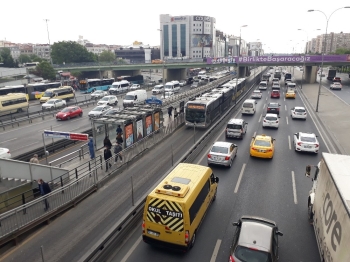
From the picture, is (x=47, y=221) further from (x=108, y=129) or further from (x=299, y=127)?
(x=299, y=127)

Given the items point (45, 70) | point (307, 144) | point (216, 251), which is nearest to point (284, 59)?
point (307, 144)

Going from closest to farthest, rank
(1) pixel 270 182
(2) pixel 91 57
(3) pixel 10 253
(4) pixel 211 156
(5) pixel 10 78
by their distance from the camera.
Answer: (3) pixel 10 253
(1) pixel 270 182
(4) pixel 211 156
(5) pixel 10 78
(2) pixel 91 57

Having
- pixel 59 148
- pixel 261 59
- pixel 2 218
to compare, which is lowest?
pixel 59 148

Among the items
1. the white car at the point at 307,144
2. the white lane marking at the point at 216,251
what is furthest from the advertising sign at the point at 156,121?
the white lane marking at the point at 216,251

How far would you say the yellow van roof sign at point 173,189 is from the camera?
30.4 ft

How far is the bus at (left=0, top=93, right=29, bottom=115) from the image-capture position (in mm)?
36816

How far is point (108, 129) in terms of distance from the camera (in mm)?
19656

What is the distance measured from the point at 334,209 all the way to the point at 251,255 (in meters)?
2.54

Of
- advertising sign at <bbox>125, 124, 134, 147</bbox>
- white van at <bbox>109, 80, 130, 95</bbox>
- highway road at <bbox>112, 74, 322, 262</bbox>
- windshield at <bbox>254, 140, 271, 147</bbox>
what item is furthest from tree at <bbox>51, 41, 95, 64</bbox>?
windshield at <bbox>254, 140, 271, 147</bbox>

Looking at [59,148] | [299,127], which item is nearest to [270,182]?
[299,127]

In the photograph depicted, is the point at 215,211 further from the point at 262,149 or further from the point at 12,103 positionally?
the point at 12,103

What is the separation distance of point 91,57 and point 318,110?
9267 cm

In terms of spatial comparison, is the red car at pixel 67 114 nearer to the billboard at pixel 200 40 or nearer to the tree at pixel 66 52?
the tree at pixel 66 52

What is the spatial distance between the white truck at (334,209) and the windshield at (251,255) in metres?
1.61
